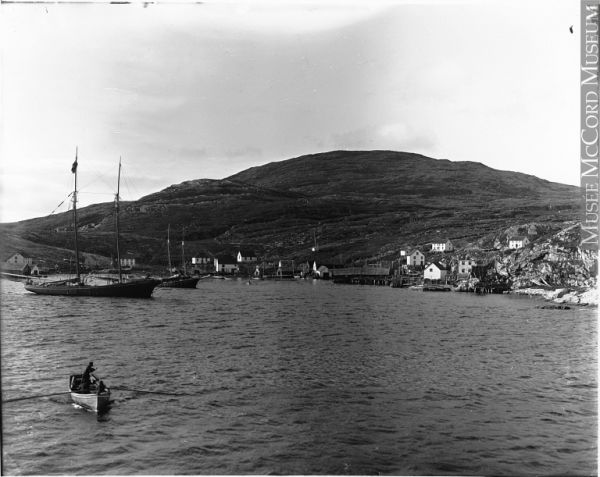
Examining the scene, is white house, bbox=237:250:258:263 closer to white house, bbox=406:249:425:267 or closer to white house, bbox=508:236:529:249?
white house, bbox=406:249:425:267

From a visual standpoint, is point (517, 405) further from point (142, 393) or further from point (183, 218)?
point (183, 218)

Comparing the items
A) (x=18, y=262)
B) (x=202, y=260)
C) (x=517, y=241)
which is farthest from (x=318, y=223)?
(x=18, y=262)

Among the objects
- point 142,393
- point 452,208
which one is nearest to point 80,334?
point 142,393

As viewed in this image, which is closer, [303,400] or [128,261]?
[303,400]

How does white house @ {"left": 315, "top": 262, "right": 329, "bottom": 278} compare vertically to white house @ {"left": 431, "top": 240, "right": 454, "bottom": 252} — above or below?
below

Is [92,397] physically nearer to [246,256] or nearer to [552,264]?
[552,264]

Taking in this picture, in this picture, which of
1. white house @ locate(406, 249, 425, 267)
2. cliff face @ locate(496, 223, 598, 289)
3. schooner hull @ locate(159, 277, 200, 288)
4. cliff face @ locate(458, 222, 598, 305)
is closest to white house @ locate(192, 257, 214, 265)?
schooner hull @ locate(159, 277, 200, 288)
